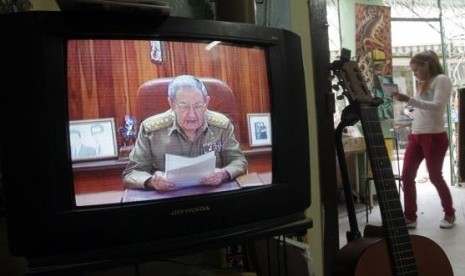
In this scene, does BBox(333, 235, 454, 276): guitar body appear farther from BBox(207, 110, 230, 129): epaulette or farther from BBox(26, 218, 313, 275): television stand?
BBox(207, 110, 230, 129): epaulette

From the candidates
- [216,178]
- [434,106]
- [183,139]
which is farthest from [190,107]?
[434,106]

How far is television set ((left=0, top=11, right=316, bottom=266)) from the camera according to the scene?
772 millimetres

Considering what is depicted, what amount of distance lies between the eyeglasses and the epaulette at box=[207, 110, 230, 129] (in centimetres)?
2

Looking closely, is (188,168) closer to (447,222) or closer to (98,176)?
(98,176)

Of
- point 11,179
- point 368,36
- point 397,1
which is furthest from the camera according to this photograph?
point 397,1

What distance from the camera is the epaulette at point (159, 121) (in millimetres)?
866

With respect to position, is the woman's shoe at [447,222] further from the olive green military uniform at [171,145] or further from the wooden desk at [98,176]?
the wooden desk at [98,176]

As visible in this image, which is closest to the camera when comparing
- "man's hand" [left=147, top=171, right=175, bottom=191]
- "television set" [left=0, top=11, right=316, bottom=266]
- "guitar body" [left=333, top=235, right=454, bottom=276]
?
"television set" [left=0, top=11, right=316, bottom=266]

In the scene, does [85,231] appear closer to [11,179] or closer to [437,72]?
[11,179]

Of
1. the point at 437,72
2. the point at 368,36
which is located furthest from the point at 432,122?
the point at 368,36

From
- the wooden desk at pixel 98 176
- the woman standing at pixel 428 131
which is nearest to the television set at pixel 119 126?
the wooden desk at pixel 98 176

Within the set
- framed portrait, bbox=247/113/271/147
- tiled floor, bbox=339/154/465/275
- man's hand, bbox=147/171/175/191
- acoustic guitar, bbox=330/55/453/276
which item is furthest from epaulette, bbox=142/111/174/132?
tiled floor, bbox=339/154/465/275

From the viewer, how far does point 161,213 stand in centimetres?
87

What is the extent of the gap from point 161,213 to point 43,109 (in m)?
0.33
